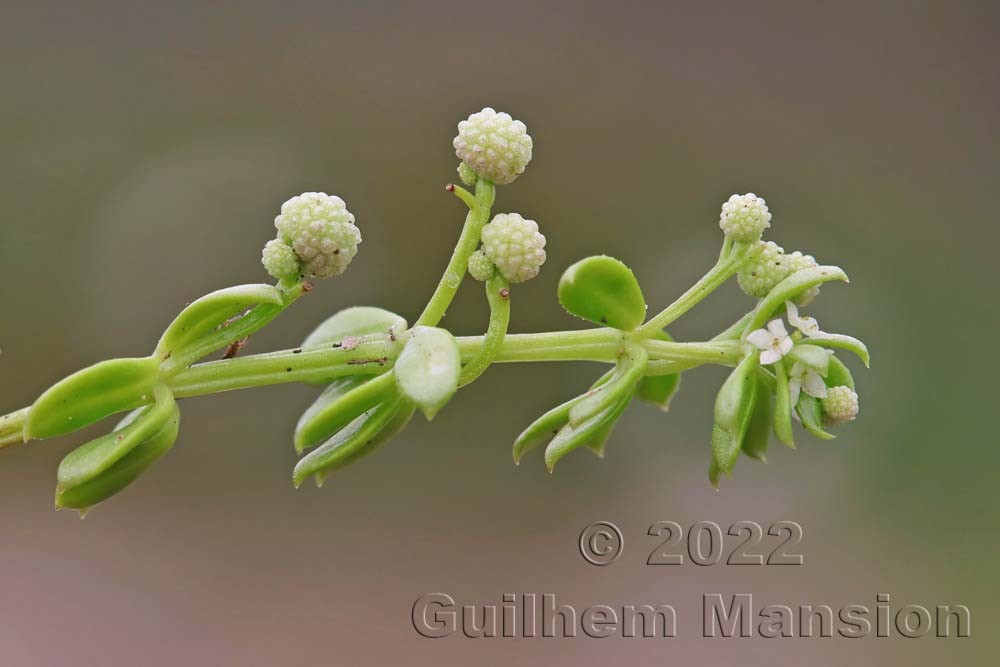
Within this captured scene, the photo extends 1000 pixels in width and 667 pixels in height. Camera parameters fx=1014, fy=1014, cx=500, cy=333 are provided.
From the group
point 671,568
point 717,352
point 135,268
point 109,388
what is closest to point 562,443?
point 717,352

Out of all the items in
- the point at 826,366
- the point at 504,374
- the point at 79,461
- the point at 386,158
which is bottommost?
the point at 79,461

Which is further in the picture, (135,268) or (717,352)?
(135,268)

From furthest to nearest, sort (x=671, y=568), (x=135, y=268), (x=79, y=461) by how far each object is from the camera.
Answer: (x=135, y=268), (x=671, y=568), (x=79, y=461)

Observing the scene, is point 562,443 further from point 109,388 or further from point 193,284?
point 193,284

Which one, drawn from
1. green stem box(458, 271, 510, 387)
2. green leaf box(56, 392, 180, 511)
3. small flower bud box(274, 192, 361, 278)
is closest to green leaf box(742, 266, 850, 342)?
green stem box(458, 271, 510, 387)

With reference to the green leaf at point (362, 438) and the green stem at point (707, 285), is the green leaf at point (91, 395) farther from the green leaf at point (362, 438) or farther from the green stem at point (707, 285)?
the green stem at point (707, 285)
